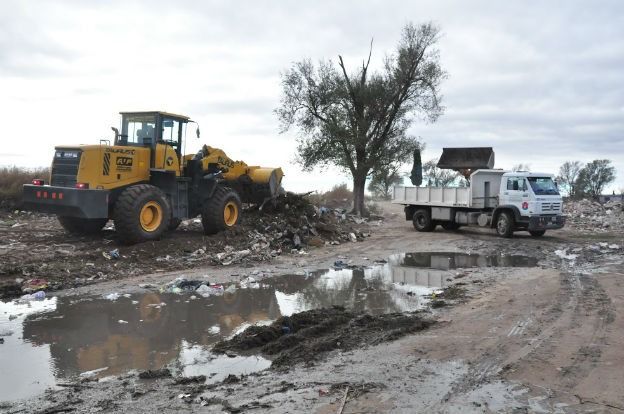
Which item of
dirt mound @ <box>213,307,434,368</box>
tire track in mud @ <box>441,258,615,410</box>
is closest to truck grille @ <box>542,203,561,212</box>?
tire track in mud @ <box>441,258,615,410</box>

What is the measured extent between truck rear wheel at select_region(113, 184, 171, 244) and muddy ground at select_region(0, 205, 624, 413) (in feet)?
6.61

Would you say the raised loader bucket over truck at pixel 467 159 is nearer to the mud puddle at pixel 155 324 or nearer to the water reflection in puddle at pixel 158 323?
the water reflection in puddle at pixel 158 323

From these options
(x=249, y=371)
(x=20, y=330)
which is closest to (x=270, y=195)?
(x=20, y=330)

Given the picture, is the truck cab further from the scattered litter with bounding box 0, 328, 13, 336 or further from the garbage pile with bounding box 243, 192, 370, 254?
the scattered litter with bounding box 0, 328, 13, 336

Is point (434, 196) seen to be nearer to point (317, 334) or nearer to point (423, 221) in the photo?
point (423, 221)

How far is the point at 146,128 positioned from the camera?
42.0 feet

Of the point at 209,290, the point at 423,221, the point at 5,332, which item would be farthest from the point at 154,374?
the point at 423,221

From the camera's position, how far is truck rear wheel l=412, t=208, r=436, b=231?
21.7 metres

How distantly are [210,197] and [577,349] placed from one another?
10.2 m

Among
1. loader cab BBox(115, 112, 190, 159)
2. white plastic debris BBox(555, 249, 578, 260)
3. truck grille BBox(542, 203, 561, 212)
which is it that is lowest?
white plastic debris BBox(555, 249, 578, 260)

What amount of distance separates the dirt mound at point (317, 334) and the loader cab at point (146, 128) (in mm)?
Answer: 7357

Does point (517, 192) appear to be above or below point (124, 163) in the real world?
below

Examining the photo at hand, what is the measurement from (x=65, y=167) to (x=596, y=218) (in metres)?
26.2

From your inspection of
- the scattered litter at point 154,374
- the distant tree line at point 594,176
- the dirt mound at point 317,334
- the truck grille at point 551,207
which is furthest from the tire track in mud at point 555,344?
the distant tree line at point 594,176
